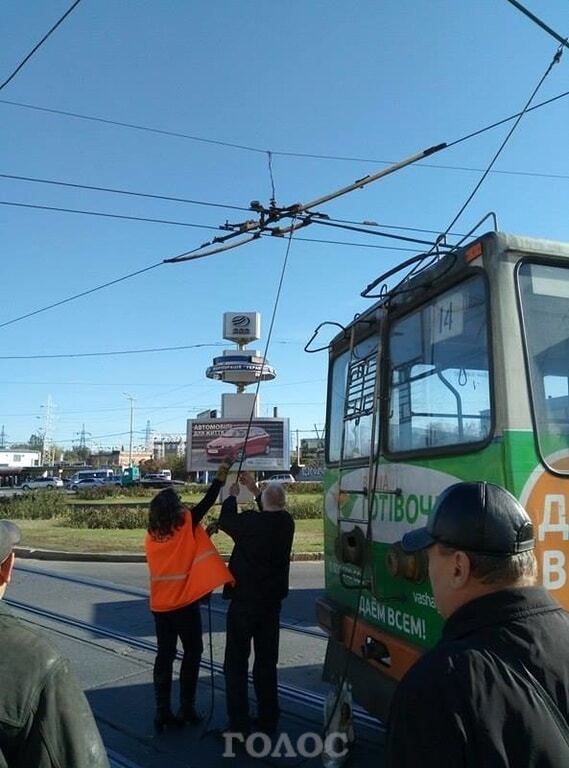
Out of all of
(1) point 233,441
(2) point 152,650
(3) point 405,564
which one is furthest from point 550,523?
(1) point 233,441

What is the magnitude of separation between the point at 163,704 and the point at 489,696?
13.2 ft

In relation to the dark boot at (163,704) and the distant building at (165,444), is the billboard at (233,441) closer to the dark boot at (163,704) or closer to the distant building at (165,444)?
the dark boot at (163,704)

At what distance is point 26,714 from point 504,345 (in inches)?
96.1

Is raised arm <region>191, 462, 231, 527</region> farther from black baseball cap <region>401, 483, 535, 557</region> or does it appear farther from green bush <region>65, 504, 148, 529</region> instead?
green bush <region>65, 504, 148, 529</region>

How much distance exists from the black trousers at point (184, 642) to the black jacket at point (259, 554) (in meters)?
0.35

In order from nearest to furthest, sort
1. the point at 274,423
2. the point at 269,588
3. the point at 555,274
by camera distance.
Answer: the point at 555,274 < the point at 269,588 < the point at 274,423

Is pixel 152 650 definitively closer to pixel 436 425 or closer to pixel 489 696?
pixel 436 425

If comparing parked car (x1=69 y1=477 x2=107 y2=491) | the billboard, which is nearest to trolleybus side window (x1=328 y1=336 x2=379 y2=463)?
the billboard

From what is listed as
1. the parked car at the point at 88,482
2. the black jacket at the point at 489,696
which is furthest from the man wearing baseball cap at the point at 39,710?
the parked car at the point at 88,482

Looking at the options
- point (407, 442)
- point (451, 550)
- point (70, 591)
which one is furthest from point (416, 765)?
point (70, 591)

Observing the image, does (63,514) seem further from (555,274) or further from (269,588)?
(555,274)

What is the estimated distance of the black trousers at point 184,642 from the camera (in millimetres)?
4855

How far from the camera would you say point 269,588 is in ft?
15.7

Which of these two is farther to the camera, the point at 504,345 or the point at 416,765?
the point at 504,345
